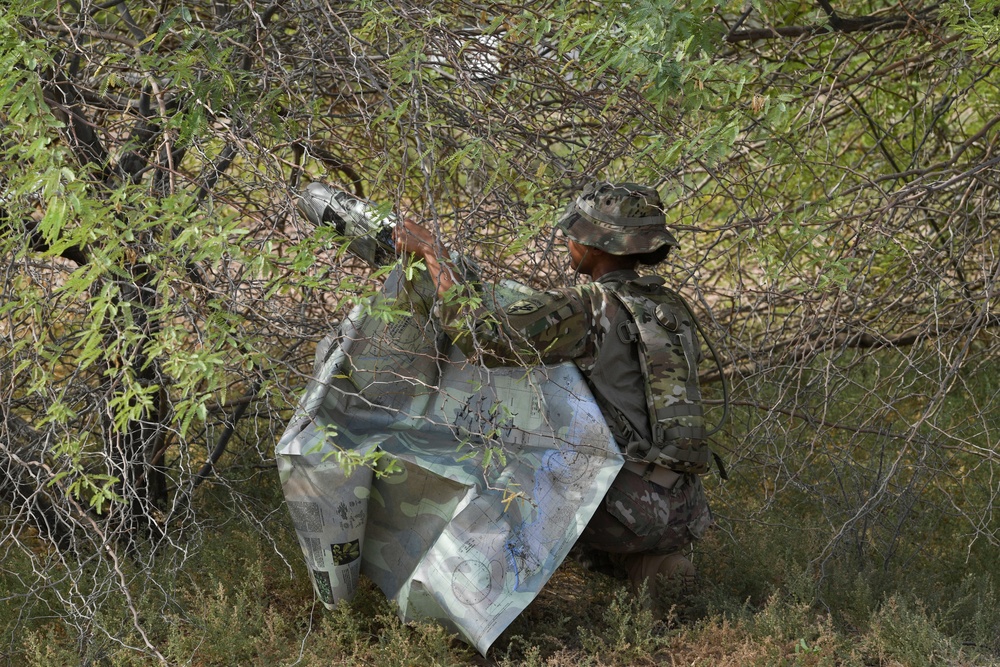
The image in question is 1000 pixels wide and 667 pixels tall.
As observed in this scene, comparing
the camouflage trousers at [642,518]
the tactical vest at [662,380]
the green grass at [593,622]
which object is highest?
the tactical vest at [662,380]

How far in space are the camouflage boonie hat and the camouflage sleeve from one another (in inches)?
6.6

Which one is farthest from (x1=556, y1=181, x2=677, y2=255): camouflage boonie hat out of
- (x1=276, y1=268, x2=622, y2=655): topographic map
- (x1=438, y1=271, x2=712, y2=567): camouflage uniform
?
(x1=276, y1=268, x2=622, y2=655): topographic map

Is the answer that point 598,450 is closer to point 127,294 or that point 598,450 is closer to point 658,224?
point 658,224

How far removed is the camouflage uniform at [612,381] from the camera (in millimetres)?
3309

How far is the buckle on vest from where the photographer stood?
3.43 metres

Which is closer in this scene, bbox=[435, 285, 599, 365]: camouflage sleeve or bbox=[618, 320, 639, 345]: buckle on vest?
bbox=[435, 285, 599, 365]: camouflage sleeve

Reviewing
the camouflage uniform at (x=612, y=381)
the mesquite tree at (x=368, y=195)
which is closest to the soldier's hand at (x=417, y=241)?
the mesquite tree at (x=368, y=195)

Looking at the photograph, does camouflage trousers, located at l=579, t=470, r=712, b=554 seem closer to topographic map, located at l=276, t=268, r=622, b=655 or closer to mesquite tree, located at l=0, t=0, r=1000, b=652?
topographic map, located at l=276, t=268, r=622, b=655

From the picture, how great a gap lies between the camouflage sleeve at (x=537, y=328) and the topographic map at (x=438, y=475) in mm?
63

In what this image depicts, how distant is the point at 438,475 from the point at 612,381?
0.62 metres

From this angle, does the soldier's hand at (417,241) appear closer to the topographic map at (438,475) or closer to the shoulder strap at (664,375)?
the topographic map at (438,475)

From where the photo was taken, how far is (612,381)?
137 inches

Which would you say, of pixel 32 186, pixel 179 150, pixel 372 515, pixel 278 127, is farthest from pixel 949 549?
pixel 32 186

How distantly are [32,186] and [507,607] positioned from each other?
1710 millimetres
